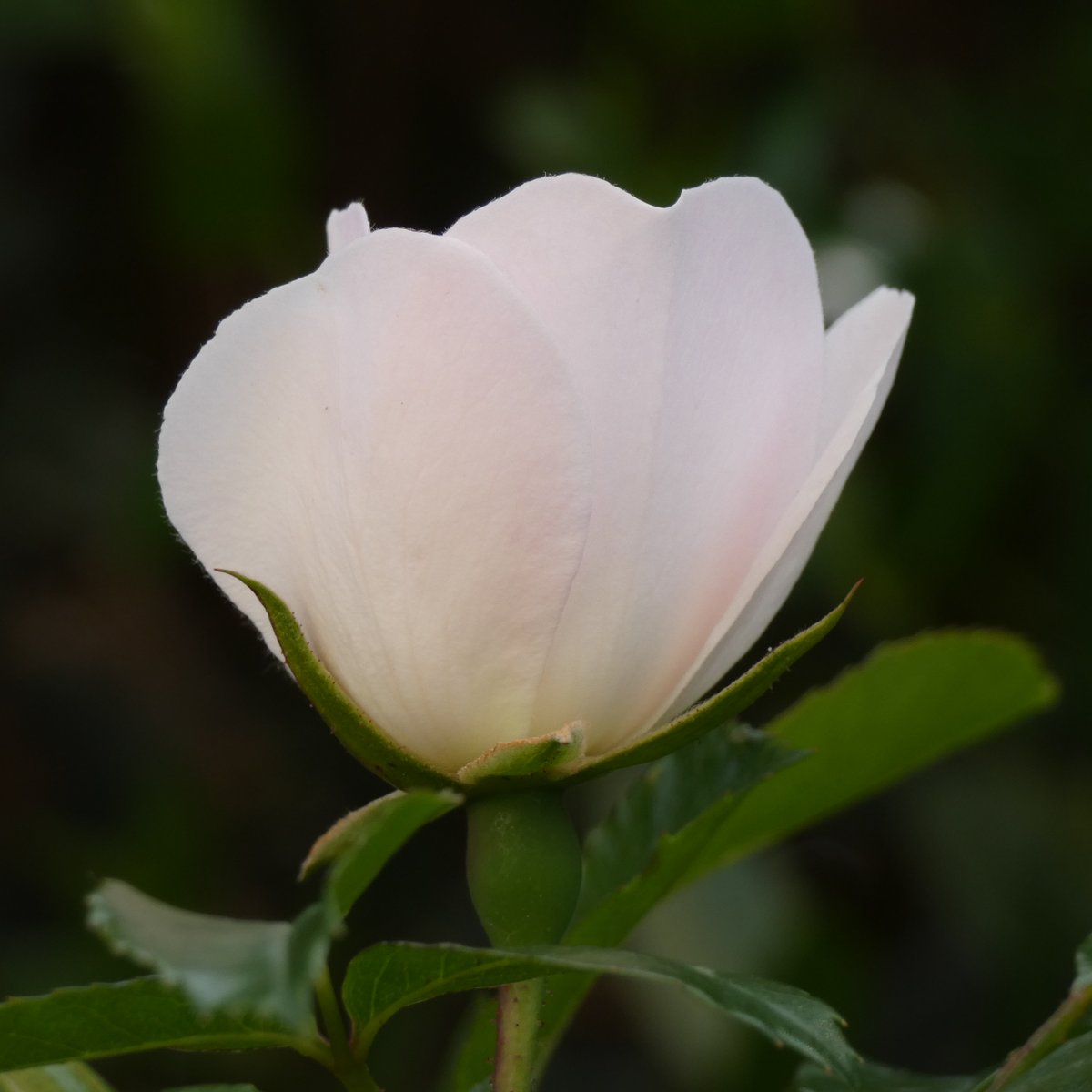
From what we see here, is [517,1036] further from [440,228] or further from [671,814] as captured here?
[440,228]

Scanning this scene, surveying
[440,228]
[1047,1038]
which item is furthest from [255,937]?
[440,228]

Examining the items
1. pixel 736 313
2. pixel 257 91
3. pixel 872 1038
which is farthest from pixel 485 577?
pixel 257 91

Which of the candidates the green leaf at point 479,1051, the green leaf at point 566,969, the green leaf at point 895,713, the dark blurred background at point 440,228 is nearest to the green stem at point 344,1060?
the green leaf at point 566,969

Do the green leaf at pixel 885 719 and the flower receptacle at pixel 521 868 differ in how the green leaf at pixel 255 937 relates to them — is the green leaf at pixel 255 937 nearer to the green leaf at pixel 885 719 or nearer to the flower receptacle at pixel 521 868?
the flower receptacle at pixel 521 868

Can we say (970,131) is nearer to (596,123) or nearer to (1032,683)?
(596,123)

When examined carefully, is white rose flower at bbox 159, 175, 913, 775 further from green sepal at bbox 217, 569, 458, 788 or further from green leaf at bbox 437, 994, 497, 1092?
green leaf at bbox 437, 994, 497, 1092

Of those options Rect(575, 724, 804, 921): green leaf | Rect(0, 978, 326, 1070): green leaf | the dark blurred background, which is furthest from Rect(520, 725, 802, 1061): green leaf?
the dark blurred background
